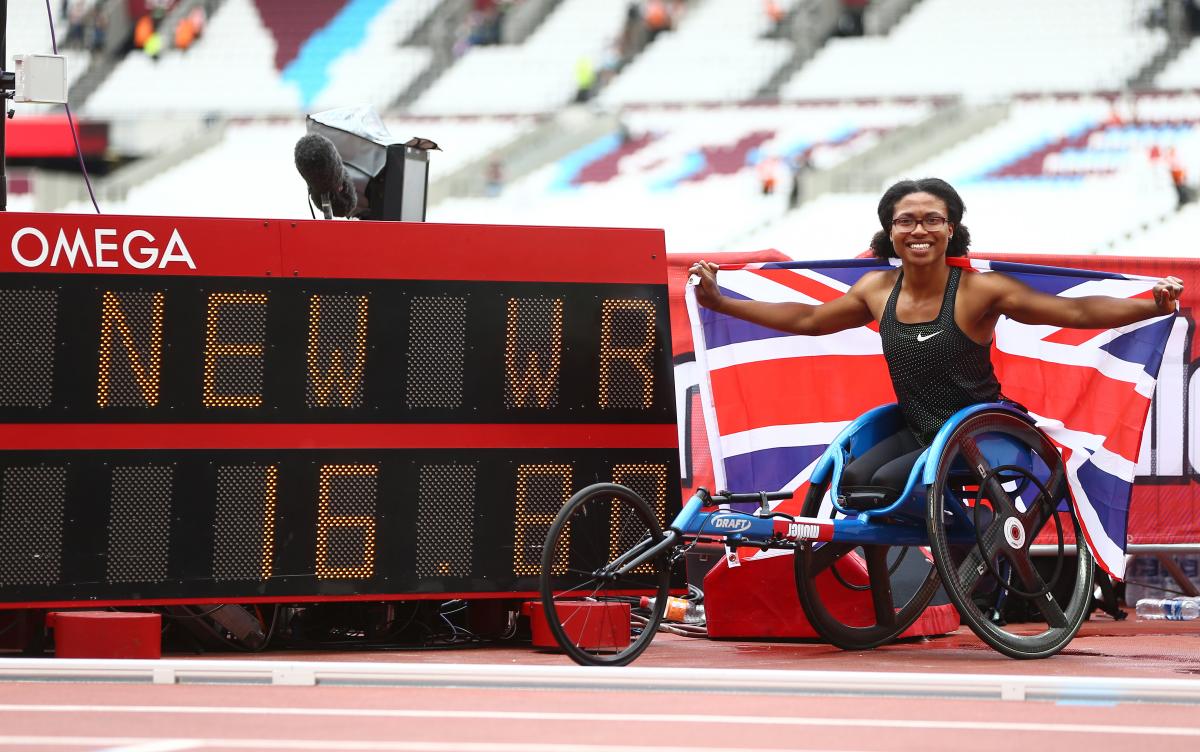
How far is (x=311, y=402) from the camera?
6.29 meters

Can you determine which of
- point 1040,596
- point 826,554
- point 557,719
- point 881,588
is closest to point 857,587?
point 881,588

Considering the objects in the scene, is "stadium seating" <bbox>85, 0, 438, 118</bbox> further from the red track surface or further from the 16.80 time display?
the red track surface

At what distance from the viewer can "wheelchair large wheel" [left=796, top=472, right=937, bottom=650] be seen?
21.5ft

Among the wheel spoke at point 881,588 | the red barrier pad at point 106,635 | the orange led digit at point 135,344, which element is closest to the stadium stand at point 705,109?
the wheel spoke at point 881,588

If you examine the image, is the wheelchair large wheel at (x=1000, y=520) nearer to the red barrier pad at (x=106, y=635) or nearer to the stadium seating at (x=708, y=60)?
the red barrier pad at (x=106, y=635)

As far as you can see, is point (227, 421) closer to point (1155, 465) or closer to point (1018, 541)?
point (1018, 541)

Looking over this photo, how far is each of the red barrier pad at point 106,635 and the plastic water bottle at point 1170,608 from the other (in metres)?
5.11

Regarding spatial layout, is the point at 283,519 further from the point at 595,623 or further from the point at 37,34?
the point at 37,34

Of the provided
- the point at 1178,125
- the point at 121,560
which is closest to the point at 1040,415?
the point at 121,560

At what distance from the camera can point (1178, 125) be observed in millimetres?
26625

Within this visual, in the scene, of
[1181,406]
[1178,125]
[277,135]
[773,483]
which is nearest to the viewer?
[773,483]

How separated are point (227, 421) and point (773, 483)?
240cm

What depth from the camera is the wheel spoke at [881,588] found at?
671cm

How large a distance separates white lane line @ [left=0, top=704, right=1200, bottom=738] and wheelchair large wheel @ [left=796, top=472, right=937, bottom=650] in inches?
80.6
